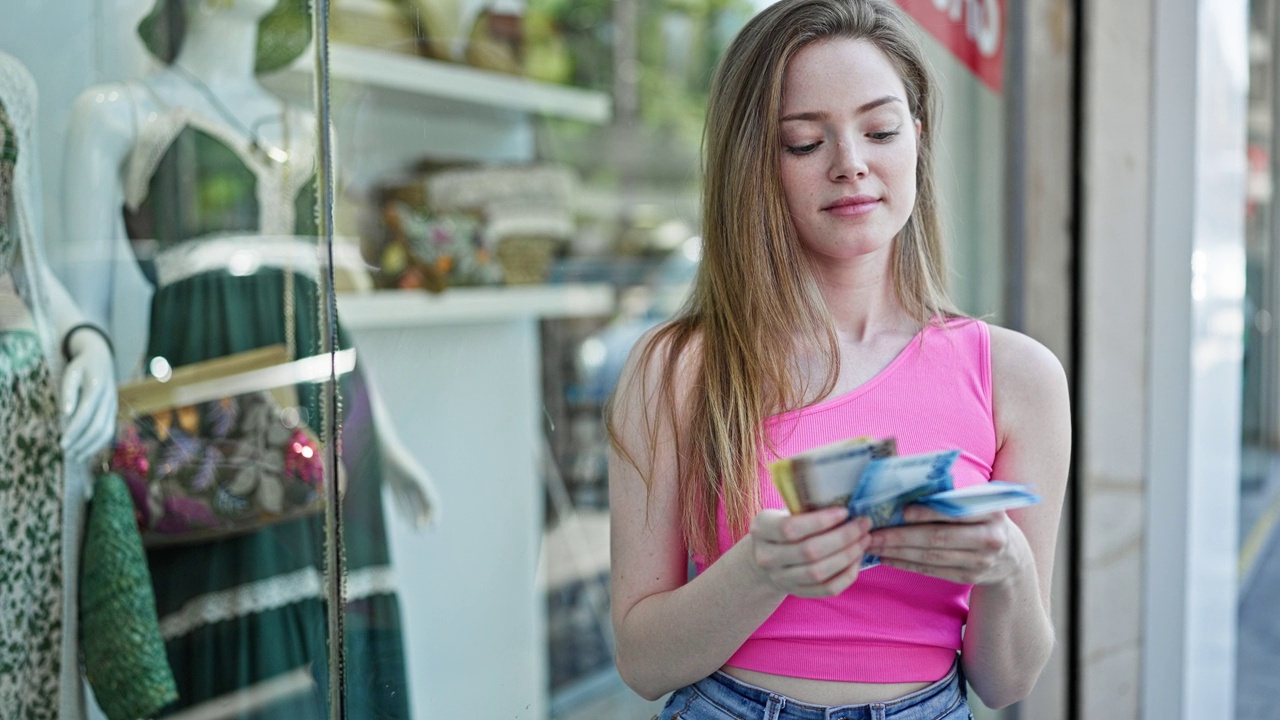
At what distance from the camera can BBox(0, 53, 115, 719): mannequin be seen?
1441mm

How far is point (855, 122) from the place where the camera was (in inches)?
43.8

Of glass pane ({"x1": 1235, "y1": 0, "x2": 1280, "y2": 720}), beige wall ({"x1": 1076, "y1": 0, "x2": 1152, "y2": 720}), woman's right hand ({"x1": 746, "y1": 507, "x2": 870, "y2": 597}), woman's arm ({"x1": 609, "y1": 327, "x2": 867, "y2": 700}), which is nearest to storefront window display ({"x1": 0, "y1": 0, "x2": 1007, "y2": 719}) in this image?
beige wall ({"x1": 1076, "y1": 0, "x2": 1152, "y2": 720})

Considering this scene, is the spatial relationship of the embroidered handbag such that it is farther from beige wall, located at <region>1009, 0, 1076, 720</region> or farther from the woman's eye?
beige wall, located at <region>1009, 0, 1076, 720</region>

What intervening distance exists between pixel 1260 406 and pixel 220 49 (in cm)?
382

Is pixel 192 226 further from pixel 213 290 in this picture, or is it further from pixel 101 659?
pixel 101 659

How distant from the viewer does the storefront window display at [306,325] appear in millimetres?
1604

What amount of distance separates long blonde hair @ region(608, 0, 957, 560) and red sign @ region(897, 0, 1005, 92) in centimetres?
121

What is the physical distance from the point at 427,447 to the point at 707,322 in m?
1.35

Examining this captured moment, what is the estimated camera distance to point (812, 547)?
2.86 ft

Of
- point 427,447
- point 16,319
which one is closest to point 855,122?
point 16,319

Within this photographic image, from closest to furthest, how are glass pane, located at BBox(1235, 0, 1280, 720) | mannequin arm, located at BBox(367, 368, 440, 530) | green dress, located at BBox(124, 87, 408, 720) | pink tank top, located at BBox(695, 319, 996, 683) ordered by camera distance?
pink tank top, located at BBox(695, 319, 996, 683) → green dress, located at BBox(124, 87, 408, 720) → mannequin arm, located at BBox(367, 368, 440, 530) → glass pane, located at BBox(1235, 0, 1280, 720)

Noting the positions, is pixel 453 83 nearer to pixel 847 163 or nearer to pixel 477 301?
pixel 477 301

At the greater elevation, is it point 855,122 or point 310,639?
point 855,122

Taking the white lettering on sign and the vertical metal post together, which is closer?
the vertical metal post
